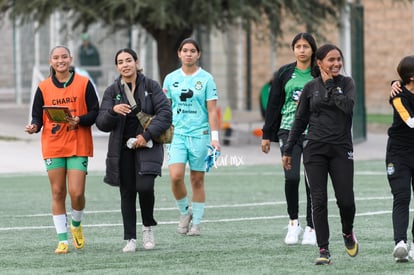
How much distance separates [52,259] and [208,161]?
2448mm

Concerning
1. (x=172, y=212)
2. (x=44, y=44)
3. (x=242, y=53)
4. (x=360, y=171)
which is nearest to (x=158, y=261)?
(x=172, y=212)

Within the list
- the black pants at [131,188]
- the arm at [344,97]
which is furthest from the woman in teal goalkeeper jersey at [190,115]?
the arm at [344,97]

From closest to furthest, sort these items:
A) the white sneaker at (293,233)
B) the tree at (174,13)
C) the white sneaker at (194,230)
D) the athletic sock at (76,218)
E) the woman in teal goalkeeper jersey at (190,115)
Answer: the athletic sock at (76,218) → the white sneaker at (293,233) → the white sneaker at (194,230) → the woman in teal goalkeeper jersey at (190,115) → the tree at (174,13)

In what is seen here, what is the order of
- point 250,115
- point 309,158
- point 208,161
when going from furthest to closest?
point 250,115 < point 208,161 < point 309,158

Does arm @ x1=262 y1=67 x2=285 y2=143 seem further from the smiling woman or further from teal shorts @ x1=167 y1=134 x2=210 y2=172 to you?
the smiling woman

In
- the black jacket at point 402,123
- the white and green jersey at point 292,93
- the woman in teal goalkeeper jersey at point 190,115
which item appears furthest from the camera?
the woman in teal goalkeeper jersey at point 190,115

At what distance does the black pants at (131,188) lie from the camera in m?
10.9

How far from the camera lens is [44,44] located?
3297 centimetres

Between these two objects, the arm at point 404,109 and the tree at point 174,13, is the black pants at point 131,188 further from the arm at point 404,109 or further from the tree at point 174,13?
the tree at point 174,13

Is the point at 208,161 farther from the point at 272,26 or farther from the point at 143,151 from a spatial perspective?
the point at 272,26

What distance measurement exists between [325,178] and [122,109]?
200 cm

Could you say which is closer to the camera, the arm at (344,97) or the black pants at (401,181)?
the arm at (344,97)

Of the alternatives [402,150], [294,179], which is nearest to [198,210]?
[294,179]

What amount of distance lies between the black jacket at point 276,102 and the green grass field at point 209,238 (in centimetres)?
103
